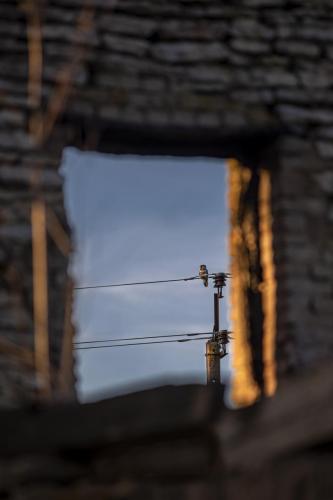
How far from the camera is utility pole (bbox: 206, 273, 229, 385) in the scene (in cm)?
2325

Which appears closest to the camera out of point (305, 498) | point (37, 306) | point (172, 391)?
point (305, 498)

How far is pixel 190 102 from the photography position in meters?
5.54

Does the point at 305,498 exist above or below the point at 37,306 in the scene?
below

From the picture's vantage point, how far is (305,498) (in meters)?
3.07

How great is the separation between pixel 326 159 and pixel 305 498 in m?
2.92

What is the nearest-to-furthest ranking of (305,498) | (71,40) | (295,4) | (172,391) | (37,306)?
(305,498) < (172,391) < (37,306) < (71,40) < (295,4)

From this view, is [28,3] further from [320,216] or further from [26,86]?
[320,216]

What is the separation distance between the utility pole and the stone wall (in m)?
17.2

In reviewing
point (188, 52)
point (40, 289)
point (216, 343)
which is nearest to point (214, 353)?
point (216, 343)

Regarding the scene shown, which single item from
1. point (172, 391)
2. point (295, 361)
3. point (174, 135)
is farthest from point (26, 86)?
point (172, 391)

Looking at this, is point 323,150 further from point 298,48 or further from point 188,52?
point 188,52

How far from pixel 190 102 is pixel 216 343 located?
19060 millimetres

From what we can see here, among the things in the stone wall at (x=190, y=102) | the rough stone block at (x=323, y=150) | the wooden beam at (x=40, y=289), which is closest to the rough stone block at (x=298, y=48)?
the stone wall at (x=190, y=102)

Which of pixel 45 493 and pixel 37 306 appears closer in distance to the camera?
pixel 45 493
